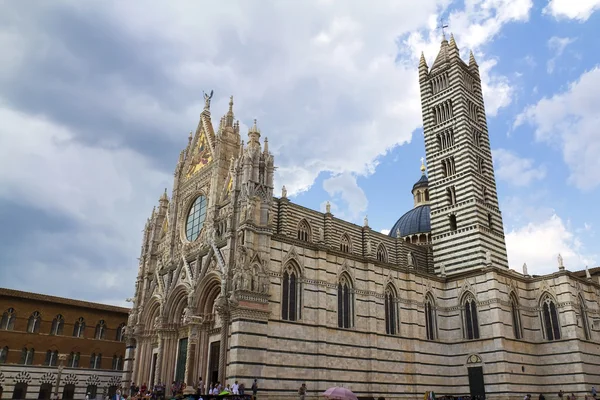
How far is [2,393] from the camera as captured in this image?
110 ft

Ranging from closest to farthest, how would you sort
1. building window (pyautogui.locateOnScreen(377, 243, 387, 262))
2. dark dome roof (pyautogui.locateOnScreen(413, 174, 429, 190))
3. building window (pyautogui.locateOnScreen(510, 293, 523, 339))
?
1. building window (pyautogui.locateOnScreen(510, 293, 523, 339))
2. building window (pyautogui.locateOnScreen(377, 243, 387, 262))
3. dark dome roof (pyautogui.locateOnScreen(413, 174, 429, 190))

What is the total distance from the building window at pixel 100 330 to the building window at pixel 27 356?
4.69 m

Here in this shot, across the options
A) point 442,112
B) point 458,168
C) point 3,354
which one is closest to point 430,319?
point 458,168

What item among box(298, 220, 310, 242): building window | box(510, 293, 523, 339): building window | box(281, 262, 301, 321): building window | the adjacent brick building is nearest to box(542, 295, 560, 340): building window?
box(510, 293, 523, 339): building window

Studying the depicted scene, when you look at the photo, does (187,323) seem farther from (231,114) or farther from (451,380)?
(451,380)

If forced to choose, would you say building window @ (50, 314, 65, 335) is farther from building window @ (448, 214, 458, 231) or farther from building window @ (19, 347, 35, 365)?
building window @ (448, 214, 458, 231)

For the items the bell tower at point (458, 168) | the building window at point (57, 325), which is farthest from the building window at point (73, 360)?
the bell tower at point (458, 168)

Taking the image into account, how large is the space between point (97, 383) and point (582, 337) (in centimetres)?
3343

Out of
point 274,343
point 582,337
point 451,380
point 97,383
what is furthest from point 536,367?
point 97,383

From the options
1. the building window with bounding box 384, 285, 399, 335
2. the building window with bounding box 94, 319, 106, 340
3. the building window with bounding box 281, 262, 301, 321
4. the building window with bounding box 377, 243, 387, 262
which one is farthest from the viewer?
the building window with bounding box 94, 319, 106, 340

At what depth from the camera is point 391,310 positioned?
3070cm

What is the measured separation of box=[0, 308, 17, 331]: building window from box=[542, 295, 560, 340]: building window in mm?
35279

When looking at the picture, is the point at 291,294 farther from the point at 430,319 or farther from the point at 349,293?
the point at 430,319

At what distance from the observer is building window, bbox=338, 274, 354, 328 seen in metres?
28.1
